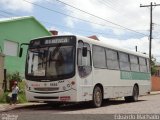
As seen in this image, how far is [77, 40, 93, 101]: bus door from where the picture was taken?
60.2 ft

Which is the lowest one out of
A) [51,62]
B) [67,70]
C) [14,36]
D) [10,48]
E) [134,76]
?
[134,76]

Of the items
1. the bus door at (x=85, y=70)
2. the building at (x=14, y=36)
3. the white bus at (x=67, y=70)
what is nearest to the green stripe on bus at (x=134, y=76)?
the white bus at (x=67, y=70)

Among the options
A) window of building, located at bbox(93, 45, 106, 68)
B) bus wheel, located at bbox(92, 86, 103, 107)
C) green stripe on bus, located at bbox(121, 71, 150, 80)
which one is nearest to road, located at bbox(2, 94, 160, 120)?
bus wheel, located at bbox(92, 86, 103, 107)

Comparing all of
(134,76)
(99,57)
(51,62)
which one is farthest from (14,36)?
(51,62)

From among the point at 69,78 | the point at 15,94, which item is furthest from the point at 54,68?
the point at 15,94

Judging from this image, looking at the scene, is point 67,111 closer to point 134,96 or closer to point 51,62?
point 51,62

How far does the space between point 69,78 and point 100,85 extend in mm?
3037

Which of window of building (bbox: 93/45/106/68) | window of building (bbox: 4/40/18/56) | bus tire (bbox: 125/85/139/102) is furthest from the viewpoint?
window of building (bbox: 4/40/18/56)

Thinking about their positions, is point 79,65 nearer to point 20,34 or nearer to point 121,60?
point 121,60

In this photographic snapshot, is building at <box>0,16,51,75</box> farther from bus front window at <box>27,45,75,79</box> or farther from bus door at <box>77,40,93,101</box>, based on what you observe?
bus door at <box>77,40,93,101</box>

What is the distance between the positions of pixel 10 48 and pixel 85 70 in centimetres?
1413

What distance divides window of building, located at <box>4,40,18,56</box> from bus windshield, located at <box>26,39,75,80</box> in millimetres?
12554

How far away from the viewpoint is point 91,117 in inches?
579

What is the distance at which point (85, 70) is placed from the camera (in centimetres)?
1881
